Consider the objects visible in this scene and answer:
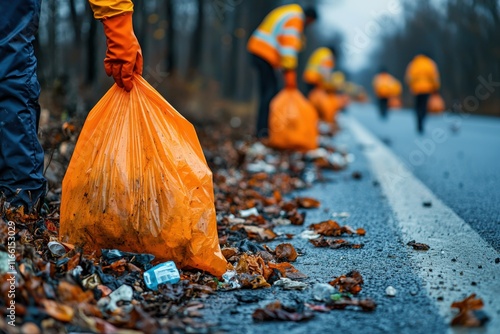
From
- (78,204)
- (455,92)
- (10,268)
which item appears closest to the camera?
(10,268)

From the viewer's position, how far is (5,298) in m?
2.47

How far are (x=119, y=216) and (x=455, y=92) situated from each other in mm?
45969

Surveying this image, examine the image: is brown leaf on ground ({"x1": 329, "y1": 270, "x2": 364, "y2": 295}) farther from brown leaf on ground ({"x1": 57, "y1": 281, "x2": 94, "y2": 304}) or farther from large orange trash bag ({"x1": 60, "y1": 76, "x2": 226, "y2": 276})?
brown leaf on ground ({"x1": 57, "y1": 281, "x2": 94, "y2": 304})

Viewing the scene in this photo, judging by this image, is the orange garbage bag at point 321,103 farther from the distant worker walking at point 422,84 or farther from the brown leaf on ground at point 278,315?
the brown leaf on ground at point 278,315

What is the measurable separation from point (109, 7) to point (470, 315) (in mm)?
2310

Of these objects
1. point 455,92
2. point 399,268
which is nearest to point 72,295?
point 399,268

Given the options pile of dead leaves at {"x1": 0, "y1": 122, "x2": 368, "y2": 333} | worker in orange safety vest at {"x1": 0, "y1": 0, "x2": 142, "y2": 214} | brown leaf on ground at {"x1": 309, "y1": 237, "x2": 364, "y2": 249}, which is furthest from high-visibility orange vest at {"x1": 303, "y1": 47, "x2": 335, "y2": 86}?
worker in orange safety vest at {"x1": 0, "y1": 0, "x2": 142, "y2": 214}

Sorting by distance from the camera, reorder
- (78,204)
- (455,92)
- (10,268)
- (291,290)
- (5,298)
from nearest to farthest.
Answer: (5,298), (10,268), (291,290), (78,204), (455,92)

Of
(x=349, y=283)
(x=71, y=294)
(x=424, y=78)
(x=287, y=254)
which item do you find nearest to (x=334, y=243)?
(x=287, y=254)

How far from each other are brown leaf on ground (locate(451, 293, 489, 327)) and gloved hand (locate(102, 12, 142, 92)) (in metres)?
2.00

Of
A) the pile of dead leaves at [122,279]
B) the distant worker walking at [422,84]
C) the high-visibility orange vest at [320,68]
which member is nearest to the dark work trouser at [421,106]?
the distant worker walking at [422,84]

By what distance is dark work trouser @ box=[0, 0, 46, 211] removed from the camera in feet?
11.4

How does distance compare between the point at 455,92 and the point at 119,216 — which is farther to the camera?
the point at 455,92

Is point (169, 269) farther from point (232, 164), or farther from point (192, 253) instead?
point (232, 164)
